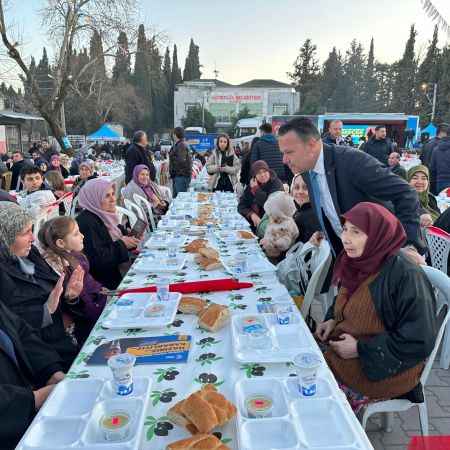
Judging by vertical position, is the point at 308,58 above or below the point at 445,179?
above

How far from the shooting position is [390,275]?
1837 millimetres

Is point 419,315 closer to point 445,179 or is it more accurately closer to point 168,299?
point 168,299

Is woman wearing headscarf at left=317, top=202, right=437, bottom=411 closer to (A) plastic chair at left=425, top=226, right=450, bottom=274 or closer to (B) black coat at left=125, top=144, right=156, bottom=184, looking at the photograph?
(A) plastic chair at left=425, top=226, right=450, bottom=274

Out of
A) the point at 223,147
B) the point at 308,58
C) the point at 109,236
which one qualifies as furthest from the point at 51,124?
the point at 308,58

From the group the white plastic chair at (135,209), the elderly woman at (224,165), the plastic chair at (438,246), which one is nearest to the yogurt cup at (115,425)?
the plastic chair at (438,246)

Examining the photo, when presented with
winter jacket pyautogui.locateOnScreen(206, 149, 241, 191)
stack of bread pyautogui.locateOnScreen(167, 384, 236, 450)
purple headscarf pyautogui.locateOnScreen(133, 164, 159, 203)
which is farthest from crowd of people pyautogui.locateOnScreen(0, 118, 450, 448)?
winter jacket pyautogui.locateOnScreen(206, 149, 241, 191)

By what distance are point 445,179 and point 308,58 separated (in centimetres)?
5986

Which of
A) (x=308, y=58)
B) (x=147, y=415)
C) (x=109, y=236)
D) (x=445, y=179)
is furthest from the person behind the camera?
(x=308, y=58)

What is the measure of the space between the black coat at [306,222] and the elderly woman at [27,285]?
207 centimetres

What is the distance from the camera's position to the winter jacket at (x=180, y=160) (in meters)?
7.32

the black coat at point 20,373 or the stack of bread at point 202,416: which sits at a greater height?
the stack of bread at point 202,416

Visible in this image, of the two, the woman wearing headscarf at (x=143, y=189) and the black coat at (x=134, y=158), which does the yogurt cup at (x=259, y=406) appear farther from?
the black coat at (x=134, y=158)

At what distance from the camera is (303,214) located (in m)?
3.54

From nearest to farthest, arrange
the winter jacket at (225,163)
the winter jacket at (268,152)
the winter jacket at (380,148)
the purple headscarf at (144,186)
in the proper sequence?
1. the purple headscarf at (144,186)
2. the winter jacket at (268,152)
3. the winter jacket at (225,163)
4. the winter jacket at (380,148)
